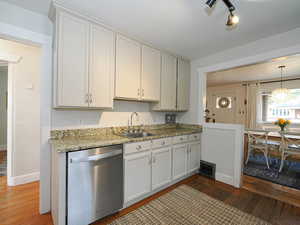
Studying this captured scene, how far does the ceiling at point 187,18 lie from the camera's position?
1469mm

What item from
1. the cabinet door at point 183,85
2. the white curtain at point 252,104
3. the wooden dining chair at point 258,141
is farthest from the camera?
the white curtain at point 252,104

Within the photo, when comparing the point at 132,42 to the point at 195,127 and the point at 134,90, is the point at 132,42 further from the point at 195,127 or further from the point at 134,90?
the point at 195,127

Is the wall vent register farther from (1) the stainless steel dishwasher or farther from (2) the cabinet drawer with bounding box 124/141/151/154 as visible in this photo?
(1) the stainless steel dishwasher

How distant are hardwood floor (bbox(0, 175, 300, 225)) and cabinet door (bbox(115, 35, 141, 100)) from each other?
160 cm

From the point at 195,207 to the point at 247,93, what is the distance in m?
4.74

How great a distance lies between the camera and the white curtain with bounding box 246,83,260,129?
481cm

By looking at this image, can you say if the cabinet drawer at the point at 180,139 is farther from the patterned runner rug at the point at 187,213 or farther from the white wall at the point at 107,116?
the patterned runner rug at the point at 187,213

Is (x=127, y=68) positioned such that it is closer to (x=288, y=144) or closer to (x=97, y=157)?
(x=97, y=157)

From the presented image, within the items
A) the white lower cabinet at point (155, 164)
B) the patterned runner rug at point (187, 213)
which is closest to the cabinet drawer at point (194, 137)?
the white lower cabinet at point (155, 164)

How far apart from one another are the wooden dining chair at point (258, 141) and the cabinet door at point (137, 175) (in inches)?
116

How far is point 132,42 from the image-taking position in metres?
2.16

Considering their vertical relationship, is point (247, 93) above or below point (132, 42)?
below

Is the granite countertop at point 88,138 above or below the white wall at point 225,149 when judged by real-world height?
above

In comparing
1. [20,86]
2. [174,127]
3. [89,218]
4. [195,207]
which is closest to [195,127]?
[174,127]
